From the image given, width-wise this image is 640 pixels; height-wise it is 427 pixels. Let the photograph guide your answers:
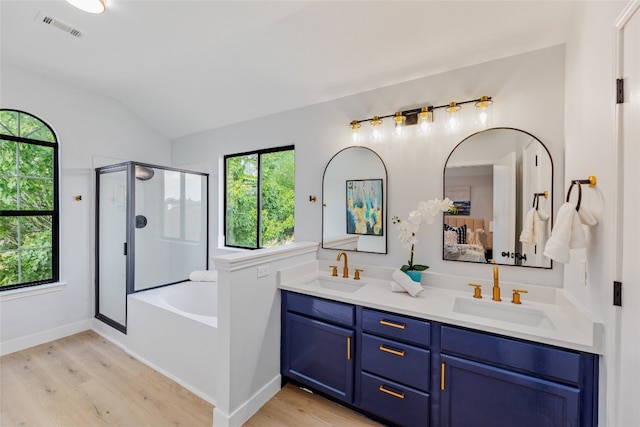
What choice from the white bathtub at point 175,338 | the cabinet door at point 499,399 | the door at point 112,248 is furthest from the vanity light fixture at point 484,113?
the door at point 112,248

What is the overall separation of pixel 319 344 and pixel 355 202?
1218 millimetres

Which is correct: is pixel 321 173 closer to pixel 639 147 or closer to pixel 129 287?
pixel 639 147

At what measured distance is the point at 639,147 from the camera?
0.98 meters

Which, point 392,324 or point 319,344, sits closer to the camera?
point 392,324

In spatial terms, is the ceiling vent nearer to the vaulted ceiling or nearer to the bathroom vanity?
the vaulted ceiling

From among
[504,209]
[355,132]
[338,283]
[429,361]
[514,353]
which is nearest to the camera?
[514,353]

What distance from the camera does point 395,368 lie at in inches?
66.4

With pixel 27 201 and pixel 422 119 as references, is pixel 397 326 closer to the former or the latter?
pixel 422 119

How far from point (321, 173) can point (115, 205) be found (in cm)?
239

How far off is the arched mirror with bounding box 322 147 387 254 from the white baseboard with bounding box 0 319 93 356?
302 centimetres

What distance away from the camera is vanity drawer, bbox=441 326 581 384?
1266mm

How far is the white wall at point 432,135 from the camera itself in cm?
176

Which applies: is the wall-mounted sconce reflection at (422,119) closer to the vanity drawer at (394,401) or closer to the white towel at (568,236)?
the white towel at (568,236)

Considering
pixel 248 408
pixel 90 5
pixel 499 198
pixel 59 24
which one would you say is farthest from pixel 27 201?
pixel 499 198
